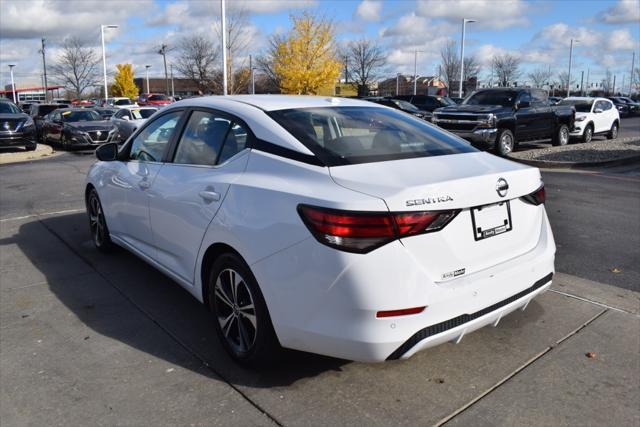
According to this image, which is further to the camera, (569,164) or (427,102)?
(427,102)

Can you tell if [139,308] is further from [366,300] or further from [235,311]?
[366,300]

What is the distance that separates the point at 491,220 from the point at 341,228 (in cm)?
90

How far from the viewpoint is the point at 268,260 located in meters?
2.94

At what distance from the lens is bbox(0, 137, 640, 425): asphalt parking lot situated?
9.63 ft

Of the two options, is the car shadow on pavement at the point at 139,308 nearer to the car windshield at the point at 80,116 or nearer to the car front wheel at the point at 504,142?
the car front wheel at the point at 504,142

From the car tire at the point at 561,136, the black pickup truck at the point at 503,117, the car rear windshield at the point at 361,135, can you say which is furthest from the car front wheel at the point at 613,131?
the car rear windshield at the point at 361,135

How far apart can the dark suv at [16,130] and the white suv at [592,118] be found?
58.1 feet

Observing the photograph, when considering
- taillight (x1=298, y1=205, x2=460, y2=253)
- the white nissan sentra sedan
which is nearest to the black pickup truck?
the white nissan sentra sedan

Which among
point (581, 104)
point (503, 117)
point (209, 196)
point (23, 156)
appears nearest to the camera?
point (209, 196)

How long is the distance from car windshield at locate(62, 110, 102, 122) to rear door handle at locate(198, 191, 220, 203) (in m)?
18.3

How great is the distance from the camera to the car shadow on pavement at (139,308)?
3371 millimetres

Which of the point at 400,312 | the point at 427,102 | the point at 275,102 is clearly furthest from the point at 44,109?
the point at 400,312

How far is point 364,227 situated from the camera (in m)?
2.63

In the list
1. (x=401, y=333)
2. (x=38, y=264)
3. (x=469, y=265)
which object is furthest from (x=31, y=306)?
(x=469, y=265)
